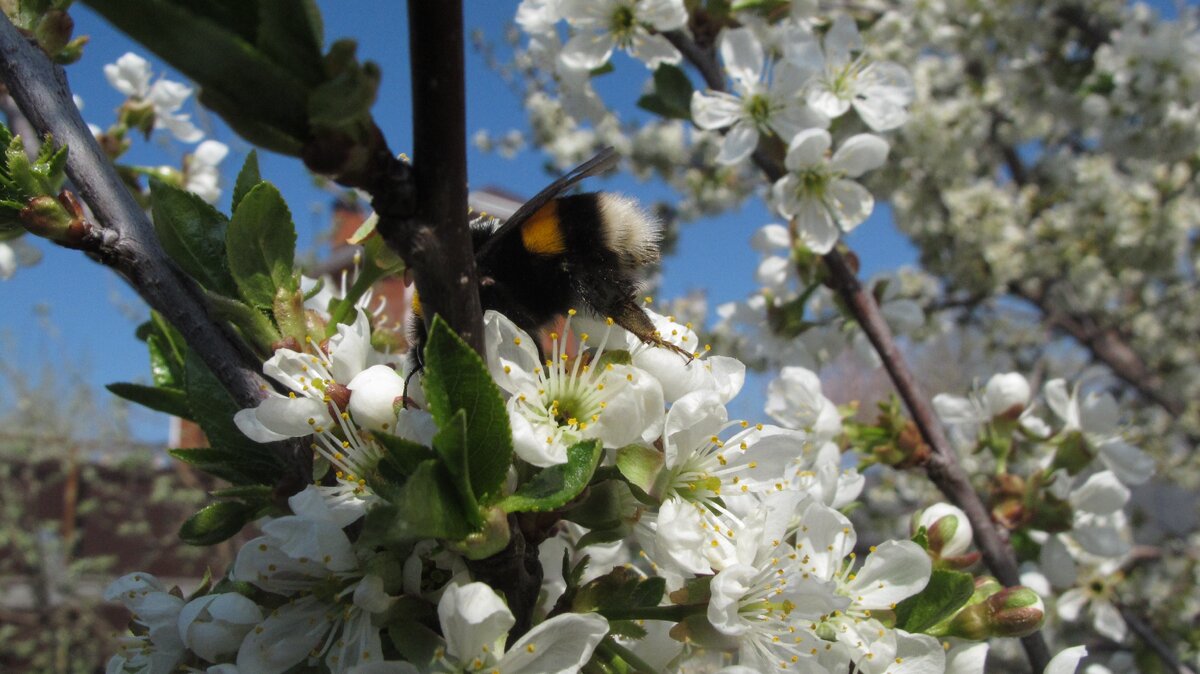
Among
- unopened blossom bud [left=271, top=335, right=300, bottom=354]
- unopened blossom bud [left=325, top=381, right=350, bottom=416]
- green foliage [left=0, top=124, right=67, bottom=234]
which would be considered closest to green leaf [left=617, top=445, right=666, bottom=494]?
unopened blossom bud [left=325, top=381, right=350, bottom=416]

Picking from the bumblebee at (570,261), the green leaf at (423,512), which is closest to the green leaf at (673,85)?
the bumblebee at (570,261)

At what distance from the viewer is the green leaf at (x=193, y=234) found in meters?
1.12

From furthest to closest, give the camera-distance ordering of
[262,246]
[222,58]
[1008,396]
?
[1008,396] < [262,246] < [222,58]

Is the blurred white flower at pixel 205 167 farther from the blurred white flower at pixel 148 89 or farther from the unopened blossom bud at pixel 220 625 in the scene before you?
the unopened blossom bud at pixel 220 625

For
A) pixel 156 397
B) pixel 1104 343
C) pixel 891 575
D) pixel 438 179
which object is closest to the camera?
pixel 438 179

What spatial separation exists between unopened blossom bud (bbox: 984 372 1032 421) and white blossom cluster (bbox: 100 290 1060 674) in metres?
Result: 1.00

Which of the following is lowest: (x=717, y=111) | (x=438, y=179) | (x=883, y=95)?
(x=438, y=179)

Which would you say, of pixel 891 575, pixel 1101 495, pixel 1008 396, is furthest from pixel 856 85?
pixel 891 575

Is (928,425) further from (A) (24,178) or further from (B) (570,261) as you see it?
(A) (24,178)

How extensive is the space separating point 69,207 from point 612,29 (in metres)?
1.34

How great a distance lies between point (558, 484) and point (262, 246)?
0.53 meters

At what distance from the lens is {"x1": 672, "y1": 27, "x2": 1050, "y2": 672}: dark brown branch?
1835mm

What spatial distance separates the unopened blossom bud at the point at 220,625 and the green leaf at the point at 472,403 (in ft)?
1.21

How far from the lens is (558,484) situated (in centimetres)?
87
